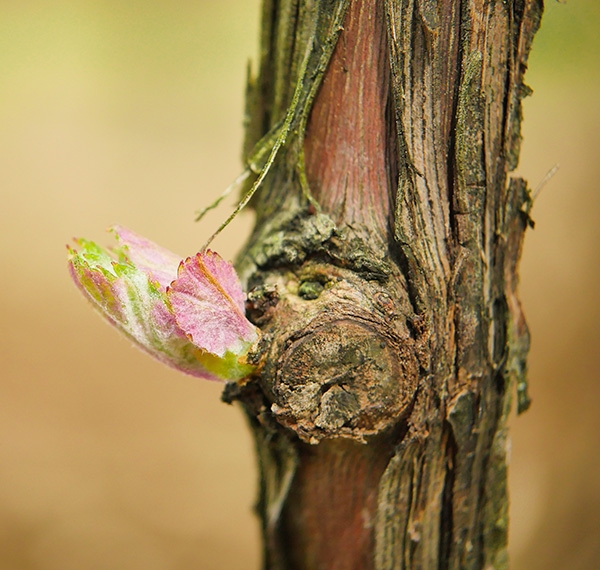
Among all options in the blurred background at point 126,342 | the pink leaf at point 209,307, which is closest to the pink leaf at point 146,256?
the pink leaf at point 209,307

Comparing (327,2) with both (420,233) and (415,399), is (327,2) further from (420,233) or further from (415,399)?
(415,399)

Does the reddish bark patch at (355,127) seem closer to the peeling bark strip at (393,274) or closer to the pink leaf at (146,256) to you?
the peeling bark strip at (393,274)


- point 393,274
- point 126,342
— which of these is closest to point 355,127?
point 393,274

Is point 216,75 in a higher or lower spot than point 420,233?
higher

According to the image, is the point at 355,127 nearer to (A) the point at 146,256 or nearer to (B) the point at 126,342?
(A) the point at 146,256

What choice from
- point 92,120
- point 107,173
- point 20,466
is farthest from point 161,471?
point 92,120

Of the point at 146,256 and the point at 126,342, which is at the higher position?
the point at 126,342

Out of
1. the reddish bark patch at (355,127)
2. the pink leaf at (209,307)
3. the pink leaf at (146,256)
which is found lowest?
the pink leaf at (209,307)
